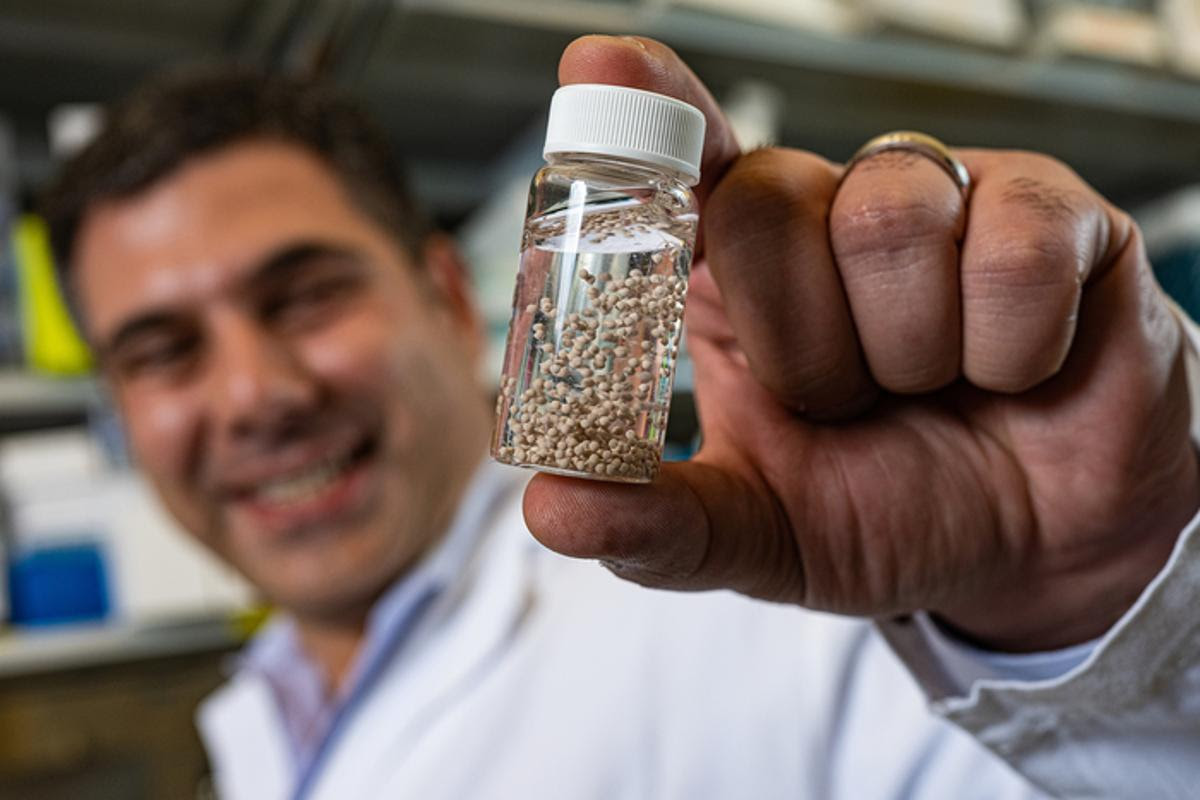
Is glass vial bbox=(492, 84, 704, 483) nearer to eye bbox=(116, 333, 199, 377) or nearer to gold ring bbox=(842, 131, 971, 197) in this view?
gold ring bbox=(842, 131, 971, 197)

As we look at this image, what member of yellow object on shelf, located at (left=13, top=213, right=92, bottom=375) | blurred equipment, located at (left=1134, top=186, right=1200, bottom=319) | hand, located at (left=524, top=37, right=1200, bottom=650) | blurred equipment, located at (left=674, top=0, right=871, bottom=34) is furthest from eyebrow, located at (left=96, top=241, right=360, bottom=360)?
blurred equipment, located at (left=1134, top=186, right=1200, bottom=319)

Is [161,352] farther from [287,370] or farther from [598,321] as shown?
[598,321]

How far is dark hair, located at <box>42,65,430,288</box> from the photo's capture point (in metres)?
1.00

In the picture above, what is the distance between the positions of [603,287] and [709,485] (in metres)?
0.09

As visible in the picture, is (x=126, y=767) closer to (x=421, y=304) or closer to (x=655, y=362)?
(x=421, y=304)

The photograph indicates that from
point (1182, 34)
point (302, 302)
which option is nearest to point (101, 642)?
point (302, 302)

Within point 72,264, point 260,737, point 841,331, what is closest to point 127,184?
point 72,264

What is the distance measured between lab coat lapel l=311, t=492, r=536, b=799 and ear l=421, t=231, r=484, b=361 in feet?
1.03

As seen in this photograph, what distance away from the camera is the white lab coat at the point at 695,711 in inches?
19.1

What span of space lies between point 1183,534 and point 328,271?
0.77 meters

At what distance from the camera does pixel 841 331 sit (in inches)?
15.6

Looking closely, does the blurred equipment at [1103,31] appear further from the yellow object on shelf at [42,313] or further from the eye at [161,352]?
the yellow object on shelf at [42,313]

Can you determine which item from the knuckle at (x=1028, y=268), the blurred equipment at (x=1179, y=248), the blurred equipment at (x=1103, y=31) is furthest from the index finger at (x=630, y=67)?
the blurred equipment at (x=1179, y=248)

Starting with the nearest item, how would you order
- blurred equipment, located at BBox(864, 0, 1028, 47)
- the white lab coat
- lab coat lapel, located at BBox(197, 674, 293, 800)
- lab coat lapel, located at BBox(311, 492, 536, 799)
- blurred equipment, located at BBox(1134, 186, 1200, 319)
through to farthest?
the white lab coat → lab coat lapel, located at BBox(311, 492, 536, 799) → lab coat lapel, located at BBox(197, 674, 293, 800) → blurred equipment, located at BBox(864, 0, 1028, 47) → blurred equipment, located at BBox(1134, 186, 1200, 319)
